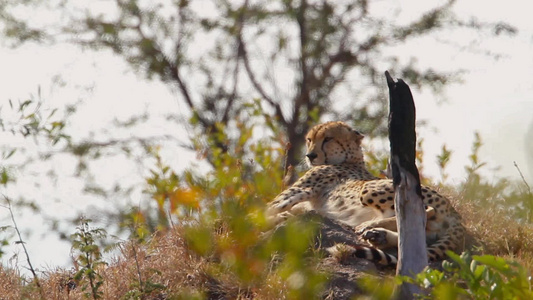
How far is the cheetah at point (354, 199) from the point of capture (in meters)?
5.09

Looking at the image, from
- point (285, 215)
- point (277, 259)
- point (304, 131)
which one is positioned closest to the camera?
point (277, 259)

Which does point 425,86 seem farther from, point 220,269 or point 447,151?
point 220,269

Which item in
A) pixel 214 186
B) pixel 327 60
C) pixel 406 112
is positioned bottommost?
pixel 406 112

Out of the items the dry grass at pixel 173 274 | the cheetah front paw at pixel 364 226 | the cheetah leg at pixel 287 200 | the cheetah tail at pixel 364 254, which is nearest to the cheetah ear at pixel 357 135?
the cheetah leg at pixel 287 200

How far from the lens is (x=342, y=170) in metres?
6.52

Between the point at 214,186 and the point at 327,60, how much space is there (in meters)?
5.38

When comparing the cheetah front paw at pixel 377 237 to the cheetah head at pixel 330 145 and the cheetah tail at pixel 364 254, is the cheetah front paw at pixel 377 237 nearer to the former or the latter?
the cheetah tail at pixel 364 254

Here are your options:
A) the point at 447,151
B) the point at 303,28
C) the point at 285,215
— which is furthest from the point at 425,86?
the point at 285,215

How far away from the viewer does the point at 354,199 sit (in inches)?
230

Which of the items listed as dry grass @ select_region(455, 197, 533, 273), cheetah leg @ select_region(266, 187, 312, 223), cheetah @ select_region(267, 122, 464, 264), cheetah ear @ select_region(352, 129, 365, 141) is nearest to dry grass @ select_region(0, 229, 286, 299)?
cheetah @ select_region(267, 122, 464, 264)

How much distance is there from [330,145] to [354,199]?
103cm

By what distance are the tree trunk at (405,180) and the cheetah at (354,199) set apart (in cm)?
52

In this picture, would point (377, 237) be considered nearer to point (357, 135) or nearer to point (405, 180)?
point (405, 180)

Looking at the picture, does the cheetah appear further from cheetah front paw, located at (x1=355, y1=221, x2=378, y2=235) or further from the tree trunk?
the tree trunk
